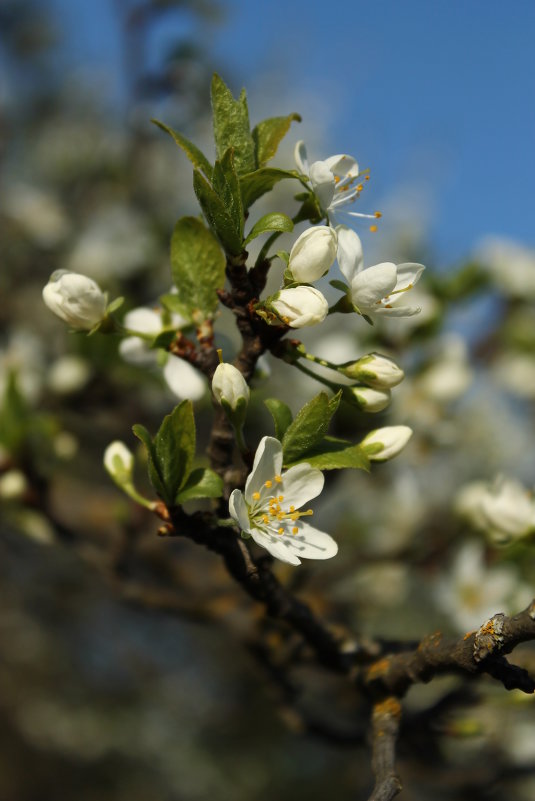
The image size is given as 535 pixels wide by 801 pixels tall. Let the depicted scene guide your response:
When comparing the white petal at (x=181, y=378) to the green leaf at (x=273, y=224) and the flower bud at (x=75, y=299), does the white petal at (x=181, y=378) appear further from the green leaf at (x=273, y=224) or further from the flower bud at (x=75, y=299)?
the green leaf at (x=273, y=224)

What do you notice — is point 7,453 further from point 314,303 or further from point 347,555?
point 347,555

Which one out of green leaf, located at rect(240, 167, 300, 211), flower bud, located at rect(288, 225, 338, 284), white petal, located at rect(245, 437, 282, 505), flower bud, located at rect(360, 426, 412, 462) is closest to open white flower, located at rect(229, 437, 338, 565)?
white petal, located at rect(245, 437, 282, 505)

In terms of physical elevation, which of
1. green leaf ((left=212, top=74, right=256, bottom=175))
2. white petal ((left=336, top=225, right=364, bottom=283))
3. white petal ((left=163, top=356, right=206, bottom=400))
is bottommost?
white petal ((left=163, top=356, right=206, bottom=400))

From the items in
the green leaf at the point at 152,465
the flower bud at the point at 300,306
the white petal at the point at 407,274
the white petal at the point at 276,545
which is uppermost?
the white petal at the point at 407,274

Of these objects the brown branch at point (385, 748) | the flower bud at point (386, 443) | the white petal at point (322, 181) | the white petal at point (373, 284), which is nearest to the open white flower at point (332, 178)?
the white petal at point (322, 181)

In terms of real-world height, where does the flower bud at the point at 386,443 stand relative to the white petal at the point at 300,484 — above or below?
above

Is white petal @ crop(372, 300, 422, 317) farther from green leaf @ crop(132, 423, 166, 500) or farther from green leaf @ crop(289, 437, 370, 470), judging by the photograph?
green leaf @ crop(132, 423, 166, 500)
